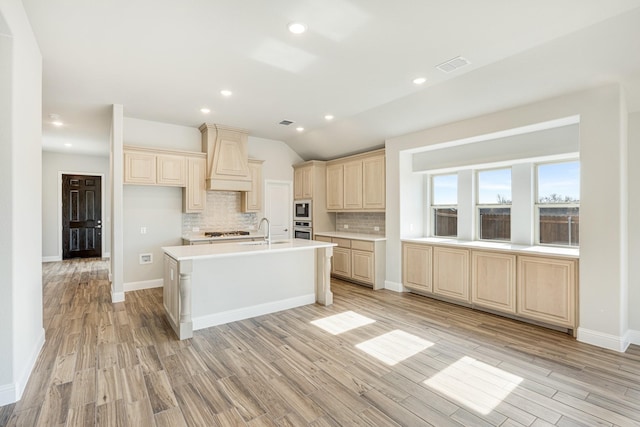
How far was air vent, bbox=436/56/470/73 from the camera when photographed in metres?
3.15

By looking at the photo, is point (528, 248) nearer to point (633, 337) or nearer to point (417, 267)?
point (633, 337)

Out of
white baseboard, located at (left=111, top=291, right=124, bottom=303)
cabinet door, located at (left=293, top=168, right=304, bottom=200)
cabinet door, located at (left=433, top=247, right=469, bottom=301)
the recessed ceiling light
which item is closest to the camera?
the recessed ceiling light

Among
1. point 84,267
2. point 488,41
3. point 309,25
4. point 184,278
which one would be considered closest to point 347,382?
point 184,278

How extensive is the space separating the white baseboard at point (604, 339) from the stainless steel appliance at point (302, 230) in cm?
455

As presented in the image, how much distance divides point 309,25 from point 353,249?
13.0ft

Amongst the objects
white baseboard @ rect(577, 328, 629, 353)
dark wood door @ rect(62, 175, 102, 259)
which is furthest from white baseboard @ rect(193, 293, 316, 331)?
dark wood door @ rect(62, 175, 102, 259)

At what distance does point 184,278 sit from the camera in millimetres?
3336

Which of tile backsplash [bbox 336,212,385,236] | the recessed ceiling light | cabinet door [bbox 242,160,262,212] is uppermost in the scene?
the recessed ceiling light

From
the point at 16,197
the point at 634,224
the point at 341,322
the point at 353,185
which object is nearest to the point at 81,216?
the point at 353,185

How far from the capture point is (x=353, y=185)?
6.19 meters

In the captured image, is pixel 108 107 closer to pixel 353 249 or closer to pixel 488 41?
pixel 353 249

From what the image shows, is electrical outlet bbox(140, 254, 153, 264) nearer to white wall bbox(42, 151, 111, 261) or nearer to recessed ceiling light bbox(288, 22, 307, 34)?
white wall bbox(42, 151, 111, 261)

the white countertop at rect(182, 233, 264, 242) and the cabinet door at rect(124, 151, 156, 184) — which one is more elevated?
the cabinet door at rect(124, 151, 156, 184)

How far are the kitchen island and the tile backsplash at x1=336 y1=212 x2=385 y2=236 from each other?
2.00 m
